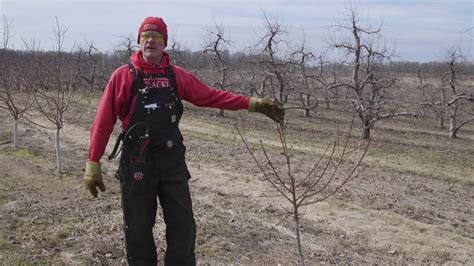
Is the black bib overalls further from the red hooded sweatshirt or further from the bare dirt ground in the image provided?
the bare dirt ground

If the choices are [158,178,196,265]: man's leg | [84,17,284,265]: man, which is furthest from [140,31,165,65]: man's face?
[158,178,196,265]: man's leg

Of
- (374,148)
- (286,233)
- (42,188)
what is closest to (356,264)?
(286,233)

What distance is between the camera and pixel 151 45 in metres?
2.87

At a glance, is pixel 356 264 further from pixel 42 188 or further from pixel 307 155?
pixel 307 155

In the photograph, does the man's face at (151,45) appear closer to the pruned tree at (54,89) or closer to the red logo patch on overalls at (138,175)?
the red logo patch on overalls at (138,175)

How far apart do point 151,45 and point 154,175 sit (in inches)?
33.8

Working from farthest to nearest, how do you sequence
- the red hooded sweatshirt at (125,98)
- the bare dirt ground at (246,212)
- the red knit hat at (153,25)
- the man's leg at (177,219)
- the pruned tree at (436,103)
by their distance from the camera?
the pruned tree at (436,103) → the bare dirt ground at (246,212) → the man's leg at (177,219) → the red knit hat at (153,25) → the red hooded sweatshirt at (125,98)

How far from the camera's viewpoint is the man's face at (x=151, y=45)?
113 inches

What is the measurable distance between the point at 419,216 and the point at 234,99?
4.86 m

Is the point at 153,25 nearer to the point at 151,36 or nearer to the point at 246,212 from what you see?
the point at 151,36

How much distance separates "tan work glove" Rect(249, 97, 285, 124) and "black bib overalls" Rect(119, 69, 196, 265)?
52 cm

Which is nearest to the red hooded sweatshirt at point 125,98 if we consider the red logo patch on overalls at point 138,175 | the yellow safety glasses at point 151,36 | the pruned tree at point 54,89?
the yellow safety glasses at point 151,36

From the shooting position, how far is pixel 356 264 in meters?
4.64

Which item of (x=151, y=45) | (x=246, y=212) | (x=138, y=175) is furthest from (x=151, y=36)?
(x=246, y=212)
